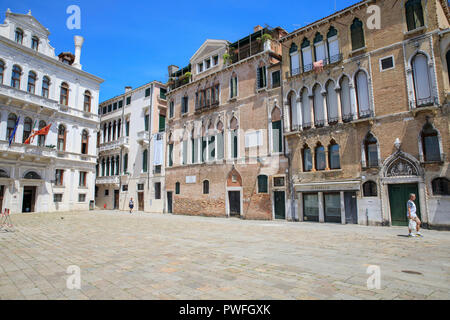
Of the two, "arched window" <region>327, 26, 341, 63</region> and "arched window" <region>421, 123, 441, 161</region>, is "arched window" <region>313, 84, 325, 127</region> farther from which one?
"arched window" <region>421, 123, 441, 161</region>

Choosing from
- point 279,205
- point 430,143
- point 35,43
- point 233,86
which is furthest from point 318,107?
point 35,43

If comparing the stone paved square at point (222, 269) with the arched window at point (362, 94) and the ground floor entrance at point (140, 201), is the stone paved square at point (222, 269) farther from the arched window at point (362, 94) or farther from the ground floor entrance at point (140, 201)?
the ground floor entrance at point (140, 201)

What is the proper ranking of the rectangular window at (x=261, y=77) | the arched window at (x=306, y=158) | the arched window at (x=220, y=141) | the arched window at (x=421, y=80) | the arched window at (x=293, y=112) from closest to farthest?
the arched window at (x=421, y=80)
the arched window at (x=306, y=158)
the arched window at (x=293, y=112)
the rectangular window at (x=261, y=77)
the arched window at (x=220, y=141)

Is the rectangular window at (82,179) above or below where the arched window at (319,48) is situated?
below

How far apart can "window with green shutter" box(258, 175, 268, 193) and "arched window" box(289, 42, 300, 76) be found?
817 cm

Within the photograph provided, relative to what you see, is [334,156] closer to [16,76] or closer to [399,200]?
[399,200]

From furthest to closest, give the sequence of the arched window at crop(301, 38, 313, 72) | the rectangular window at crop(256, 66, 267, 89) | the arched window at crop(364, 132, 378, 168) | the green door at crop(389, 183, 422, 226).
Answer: the rectangular window at crop(256, 66, 267, 89) < the arched window at crop(301, 38, 313, 72) < the arched window at crop(364, 132, 378, 168) < the green door at crop(389, 183, 422, 226)

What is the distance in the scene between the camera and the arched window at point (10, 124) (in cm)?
2697

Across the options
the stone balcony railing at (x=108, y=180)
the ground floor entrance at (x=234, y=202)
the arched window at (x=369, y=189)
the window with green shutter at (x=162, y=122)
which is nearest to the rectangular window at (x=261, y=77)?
the ground floor entrance at (x=234, y=202)

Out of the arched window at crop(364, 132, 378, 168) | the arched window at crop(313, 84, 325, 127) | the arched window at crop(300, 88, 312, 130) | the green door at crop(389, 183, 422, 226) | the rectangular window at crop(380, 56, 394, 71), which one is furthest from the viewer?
the arched window at crop(300, 88, 312, 130)

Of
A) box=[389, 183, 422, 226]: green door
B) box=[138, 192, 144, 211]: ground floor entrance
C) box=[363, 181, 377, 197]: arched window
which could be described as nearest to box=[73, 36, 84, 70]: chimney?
box=[138, 192, 144, 211]: ground floor entrance

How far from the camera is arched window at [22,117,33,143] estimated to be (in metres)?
28.3

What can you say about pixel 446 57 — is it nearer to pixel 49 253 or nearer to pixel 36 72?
pixel 49 253

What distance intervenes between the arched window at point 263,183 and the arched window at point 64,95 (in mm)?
24404
